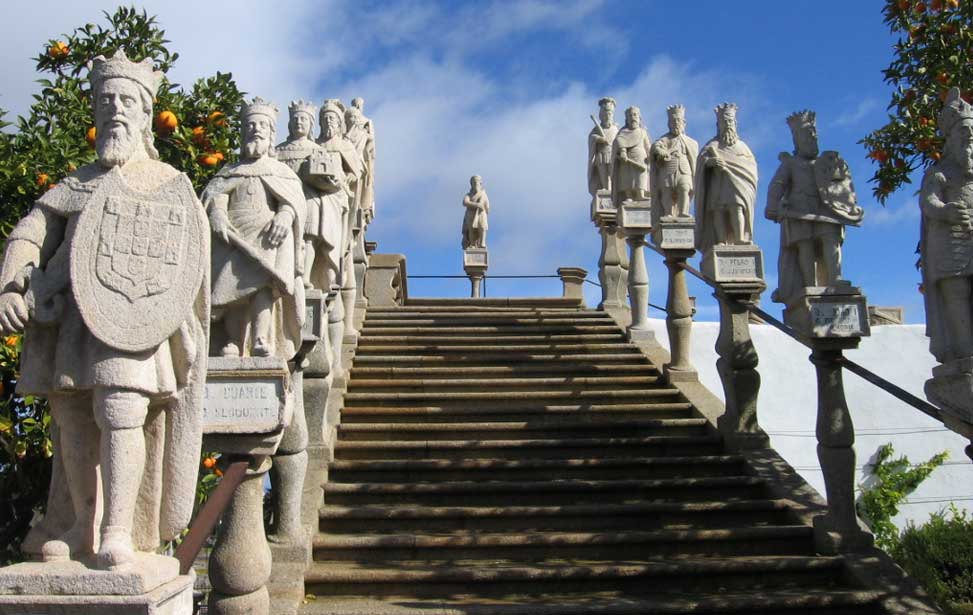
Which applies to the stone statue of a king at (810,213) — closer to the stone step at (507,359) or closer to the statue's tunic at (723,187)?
the statue's tunic at (723,187)

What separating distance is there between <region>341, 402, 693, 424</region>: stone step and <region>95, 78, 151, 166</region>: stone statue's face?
234 inches

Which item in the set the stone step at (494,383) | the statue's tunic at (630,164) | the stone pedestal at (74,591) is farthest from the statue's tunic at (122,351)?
the statue's tunic at (630,164)

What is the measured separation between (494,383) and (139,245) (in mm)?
6953

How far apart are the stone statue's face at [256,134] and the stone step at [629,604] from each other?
301 cm

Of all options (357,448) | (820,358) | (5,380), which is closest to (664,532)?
(820,358)

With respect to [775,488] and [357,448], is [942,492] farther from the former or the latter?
[357,448]

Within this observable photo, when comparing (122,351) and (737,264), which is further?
(737,264)

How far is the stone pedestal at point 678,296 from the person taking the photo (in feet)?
35.1

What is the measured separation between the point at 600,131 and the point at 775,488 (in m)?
9.05

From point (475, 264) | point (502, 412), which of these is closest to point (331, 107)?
point (502, 412)

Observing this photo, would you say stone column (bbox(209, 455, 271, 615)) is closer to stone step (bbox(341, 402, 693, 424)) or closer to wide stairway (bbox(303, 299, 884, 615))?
wide stairway (bbox(303, 299, 884, 615))

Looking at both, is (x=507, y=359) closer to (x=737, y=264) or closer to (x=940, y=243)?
(x=737, y=264)

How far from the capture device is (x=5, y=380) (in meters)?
8.42

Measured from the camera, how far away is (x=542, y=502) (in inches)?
333
